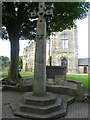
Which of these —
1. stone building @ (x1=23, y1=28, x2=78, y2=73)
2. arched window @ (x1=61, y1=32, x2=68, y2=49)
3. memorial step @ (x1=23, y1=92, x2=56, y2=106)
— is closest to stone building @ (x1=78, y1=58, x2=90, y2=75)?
stone building @ (x1=23, y1=28, x2=78, y2=73)

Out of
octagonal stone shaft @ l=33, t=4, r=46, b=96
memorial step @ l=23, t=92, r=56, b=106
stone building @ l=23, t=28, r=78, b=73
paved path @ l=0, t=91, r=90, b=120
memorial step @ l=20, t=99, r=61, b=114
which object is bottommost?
paved path @ l=0, t=91, r=90, b=120

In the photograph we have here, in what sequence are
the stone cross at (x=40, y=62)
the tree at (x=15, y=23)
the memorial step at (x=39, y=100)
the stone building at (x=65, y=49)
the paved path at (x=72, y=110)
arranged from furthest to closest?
the stone building at (x=65, y=49), the tree at (x=15, y=23), the stone cross at (x=40, y=62), the memorial step at (x=39, y=100), the paved path at (x=72, y=110)

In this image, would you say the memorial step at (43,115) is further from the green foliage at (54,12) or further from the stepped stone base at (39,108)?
the green foliage at (54,12)

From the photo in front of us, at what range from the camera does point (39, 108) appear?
812cm

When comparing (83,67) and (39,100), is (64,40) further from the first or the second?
(39,100)

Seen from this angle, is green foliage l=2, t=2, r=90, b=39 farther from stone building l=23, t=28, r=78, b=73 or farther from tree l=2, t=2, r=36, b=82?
stone building l=23, t=28, r=78, b=73

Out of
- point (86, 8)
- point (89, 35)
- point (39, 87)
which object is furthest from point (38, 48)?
point (86, 8)

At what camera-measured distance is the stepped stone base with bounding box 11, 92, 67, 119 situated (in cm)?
801

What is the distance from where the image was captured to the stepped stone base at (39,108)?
801cm

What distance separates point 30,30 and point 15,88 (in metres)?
8.45

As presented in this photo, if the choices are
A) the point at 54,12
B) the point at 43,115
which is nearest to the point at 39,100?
the point at 43,115

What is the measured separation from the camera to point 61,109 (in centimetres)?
865

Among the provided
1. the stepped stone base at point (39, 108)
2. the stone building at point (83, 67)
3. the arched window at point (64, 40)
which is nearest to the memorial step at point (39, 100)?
the stepped stone base at point (39, 108)

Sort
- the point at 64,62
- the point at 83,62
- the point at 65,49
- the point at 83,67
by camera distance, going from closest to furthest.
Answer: the point at 65,49 < the point at 64,62 < the point at 83,67 < the point at 83,62
